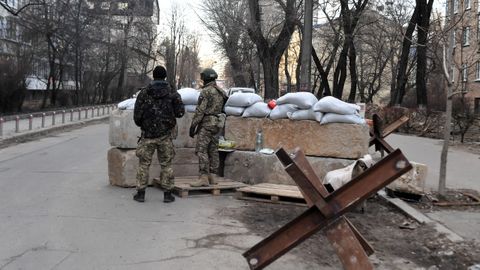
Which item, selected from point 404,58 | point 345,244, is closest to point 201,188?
point 345,244

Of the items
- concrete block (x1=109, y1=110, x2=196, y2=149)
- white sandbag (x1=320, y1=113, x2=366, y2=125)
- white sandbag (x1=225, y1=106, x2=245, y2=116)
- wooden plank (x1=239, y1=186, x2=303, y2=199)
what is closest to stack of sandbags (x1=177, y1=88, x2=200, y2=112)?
white sandbag (x1=225, y1=106, x2=245, y2=116)

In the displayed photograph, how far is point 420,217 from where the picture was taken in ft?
24.2

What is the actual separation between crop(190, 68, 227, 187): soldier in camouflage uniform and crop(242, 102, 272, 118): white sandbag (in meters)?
0.95

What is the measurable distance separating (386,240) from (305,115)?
3.20 m

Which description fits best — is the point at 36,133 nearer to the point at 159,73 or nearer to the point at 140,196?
the point at 140,196

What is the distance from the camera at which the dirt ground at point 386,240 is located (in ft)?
18.3

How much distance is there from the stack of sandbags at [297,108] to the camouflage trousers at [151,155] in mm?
2237

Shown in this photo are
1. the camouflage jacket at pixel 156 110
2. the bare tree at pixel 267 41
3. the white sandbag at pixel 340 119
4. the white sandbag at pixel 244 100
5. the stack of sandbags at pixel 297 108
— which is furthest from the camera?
the bare tree at pixel 267 41

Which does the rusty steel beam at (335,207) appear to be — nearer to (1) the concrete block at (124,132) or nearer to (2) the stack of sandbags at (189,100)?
(1) the concrete block at (124,132)

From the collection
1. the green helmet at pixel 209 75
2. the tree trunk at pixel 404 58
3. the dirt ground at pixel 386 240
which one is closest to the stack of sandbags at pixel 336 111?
the dirt ground at pixel 386 240

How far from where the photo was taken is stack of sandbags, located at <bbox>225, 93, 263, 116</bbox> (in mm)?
9742

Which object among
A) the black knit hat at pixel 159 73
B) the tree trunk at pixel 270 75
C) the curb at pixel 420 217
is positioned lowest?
the curb at pixel 420 217

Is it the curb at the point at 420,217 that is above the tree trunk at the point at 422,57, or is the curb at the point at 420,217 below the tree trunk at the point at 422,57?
below

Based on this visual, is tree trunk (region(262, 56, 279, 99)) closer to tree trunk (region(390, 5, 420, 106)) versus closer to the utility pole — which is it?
tree trunk (region(390, 5, 420, 106))
